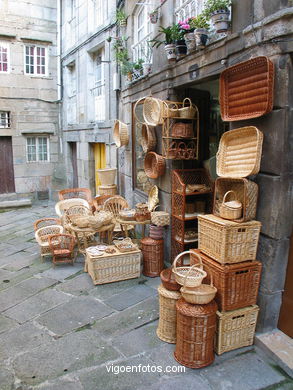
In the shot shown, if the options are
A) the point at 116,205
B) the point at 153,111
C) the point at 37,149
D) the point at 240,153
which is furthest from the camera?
the point at 37,149

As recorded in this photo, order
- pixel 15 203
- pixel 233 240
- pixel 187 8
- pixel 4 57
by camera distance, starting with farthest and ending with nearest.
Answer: pixel 4 57 → pixel 15 203 → pixel 187 8 → pixel 233 240

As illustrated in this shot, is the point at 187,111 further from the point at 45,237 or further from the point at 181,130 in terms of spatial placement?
the point at 45,237


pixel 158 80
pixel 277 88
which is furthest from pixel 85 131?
pixel 277 88

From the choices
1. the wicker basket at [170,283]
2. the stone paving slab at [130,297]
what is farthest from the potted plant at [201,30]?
the stone paving slab at [130,297]

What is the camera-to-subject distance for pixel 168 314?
3.81 m

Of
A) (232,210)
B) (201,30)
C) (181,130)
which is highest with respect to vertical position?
(201,30)

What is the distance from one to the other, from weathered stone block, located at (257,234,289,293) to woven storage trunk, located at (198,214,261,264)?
102mm

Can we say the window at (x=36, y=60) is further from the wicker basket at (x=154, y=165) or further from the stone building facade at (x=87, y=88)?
the wicker basket at (x=154, y=165)

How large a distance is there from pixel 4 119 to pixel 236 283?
11.1 meters

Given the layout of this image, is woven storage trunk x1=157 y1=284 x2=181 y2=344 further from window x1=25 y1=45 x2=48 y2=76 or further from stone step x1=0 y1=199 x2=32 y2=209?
window x1=25 y1=45 x2=48 y2=76

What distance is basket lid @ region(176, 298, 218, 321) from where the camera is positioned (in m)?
3.35

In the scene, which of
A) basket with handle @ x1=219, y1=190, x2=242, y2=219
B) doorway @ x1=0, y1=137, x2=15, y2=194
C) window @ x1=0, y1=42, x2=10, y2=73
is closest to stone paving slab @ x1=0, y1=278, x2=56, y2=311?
basket with handle @ x1=219, y1=190, x2=242, y2=219

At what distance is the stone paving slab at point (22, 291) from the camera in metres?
4.90

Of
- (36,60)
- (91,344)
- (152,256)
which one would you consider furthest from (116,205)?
(36,60)
